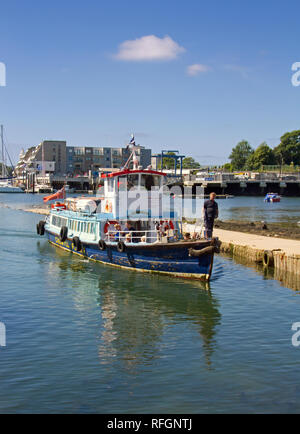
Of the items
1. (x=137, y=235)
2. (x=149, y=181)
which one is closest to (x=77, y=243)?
(x=137, y=235)

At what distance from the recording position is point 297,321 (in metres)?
19.5

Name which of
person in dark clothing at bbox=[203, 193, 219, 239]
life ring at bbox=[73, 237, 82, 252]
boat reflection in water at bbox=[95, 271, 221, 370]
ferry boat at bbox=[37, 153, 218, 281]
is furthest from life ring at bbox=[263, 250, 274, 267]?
life ring at bbox=[73, 237, 82, 252]

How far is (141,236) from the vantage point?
A: 29125 mm

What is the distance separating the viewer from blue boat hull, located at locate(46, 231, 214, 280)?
25.6 metres

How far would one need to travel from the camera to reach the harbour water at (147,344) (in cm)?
1268

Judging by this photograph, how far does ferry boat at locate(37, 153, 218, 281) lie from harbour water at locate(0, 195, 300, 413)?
3.06 feet

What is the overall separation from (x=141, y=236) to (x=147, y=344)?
1271 cm

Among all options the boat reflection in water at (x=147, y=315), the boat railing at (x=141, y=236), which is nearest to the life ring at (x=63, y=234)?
the boat railing at (x=141, y=236)

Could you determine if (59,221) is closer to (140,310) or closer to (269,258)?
(269,258)

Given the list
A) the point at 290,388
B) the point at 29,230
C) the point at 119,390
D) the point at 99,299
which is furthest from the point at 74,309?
the point at 29,230

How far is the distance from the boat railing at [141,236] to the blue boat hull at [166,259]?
582mm

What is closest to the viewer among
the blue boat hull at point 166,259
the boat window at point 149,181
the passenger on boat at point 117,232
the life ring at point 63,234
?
the blue boat hull at point 166,259

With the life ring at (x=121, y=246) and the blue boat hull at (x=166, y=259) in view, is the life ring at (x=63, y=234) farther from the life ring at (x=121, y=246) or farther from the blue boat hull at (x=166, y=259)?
the life ring at (x=121, y=246)

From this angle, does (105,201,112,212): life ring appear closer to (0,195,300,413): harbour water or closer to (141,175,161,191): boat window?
(141,175,161,191): boat window
